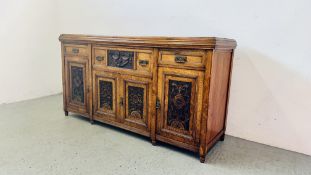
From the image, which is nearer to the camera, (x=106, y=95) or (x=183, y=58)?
(x=183, y=58)

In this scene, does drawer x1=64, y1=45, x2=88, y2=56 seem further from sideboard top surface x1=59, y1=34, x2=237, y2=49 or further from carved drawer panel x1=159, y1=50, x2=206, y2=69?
carved drawer panel x1=159, y1=50, x2=206, y2=69

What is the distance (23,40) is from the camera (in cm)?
308

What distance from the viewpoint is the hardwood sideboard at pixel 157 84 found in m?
1.67

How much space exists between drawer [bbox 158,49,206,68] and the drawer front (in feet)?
0.42

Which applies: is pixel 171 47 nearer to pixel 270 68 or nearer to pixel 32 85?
pixel 270 68

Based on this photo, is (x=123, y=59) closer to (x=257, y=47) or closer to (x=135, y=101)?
(x=135, y=101)

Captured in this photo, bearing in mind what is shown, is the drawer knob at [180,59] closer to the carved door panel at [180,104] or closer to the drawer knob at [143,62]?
the carved door panel at [180,104]

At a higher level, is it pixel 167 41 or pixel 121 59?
pixel 167 41

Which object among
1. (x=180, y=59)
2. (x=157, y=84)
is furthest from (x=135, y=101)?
(x=180, y=59)

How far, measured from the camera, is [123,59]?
80.0 inches

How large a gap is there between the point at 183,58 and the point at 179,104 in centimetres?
35

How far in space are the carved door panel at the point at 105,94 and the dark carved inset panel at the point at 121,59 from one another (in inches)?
4.1

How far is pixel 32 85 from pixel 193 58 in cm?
253

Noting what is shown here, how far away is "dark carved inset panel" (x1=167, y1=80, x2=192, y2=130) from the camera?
5.74 ft
